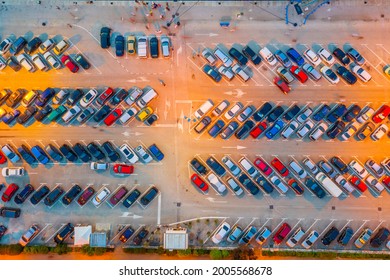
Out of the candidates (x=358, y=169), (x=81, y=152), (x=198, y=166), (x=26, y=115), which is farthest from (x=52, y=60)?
(x=358, y=169)

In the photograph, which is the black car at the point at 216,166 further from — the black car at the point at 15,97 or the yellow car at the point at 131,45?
the black car at the point at 15,97

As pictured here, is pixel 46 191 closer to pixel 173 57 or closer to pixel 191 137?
pixel 191 137

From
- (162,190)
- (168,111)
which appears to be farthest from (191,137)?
(162,190)

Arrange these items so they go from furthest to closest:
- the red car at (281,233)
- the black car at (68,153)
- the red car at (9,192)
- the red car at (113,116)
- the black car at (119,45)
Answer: the black car at (119,45) < the red car at (113,116) < the black car at (68,153) < the red car at (9,192) < the red car at (281,233)

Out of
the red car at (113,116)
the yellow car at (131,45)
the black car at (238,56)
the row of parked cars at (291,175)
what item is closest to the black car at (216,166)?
the row of parked cars at (291,175)

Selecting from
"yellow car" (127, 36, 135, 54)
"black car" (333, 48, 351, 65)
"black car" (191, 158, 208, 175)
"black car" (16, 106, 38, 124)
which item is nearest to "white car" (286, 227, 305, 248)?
"black car" (191, 158, 208, 175)

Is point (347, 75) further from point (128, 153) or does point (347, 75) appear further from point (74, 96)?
point (74, 96)
